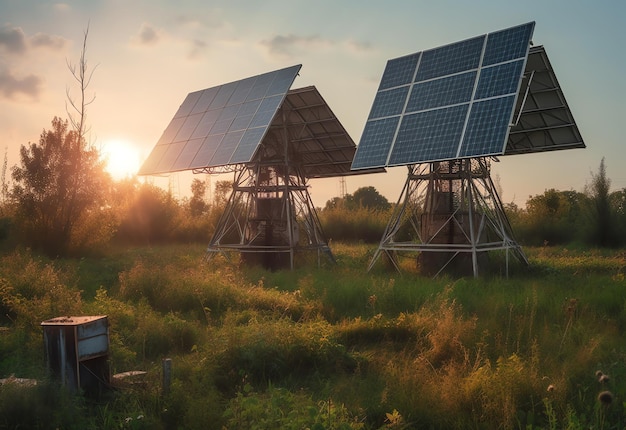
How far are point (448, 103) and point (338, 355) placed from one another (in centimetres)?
976

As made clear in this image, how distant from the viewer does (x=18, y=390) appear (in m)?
5.96

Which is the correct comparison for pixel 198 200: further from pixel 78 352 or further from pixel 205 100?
pixel 78 352

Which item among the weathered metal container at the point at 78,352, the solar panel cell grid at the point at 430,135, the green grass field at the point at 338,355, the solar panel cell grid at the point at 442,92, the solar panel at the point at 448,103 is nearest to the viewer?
the green grass field at the point at 338,355

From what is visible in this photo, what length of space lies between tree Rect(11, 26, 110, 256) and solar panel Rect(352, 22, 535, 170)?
1357cm

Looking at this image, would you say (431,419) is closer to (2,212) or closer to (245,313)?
(245,313)

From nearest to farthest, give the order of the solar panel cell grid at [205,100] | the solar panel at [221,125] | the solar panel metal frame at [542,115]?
the solar panel metal frame at [542,115] < the solar panel at [221,125] < the solar panel cell grid at [205,100]

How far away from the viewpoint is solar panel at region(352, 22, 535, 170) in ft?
47.5

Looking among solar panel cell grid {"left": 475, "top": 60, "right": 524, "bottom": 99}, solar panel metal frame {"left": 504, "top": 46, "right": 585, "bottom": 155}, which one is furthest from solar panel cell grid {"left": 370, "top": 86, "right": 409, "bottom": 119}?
solar panel metal frame {"left": 504, "top": 46, "right": 585, "bottom": 155}

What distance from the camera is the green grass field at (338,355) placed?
5.98 metres

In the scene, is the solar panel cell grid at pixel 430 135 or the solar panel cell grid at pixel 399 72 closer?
the solar panel cell grid at pixel 430 135

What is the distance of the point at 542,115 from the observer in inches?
689

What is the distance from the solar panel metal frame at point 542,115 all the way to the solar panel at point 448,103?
0.97 metres

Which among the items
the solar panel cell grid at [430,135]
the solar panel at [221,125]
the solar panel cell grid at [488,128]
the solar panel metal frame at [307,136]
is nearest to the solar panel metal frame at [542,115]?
the solar panel cell grid at [488,128]

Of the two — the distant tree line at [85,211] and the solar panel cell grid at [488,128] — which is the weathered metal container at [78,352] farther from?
the distant tree line at [85,211]
